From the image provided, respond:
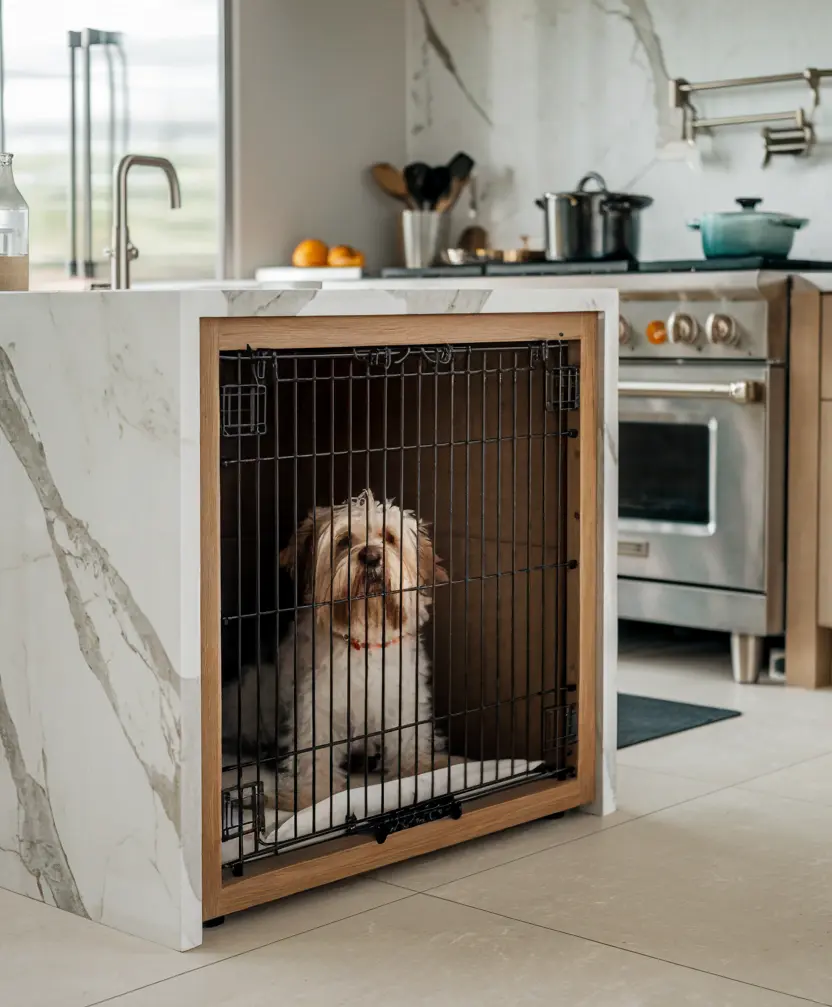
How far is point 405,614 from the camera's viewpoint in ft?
8.16

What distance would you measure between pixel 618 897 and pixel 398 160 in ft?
11.9

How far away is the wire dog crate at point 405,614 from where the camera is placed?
2176 millimetres

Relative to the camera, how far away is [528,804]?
8.01 feet

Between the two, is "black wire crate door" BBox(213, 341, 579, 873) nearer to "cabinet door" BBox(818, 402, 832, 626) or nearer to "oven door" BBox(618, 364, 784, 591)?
"oven door" BBox(618, 364, 784, 591)

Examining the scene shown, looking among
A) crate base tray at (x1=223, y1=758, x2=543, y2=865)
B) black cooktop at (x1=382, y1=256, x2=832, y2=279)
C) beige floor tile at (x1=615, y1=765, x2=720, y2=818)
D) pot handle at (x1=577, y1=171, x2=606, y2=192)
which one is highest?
pot handle at (x1=577, y1=171, x2=606, y2=192)

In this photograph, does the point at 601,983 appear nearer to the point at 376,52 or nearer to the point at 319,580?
the point at 319,580

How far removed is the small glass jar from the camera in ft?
7.65

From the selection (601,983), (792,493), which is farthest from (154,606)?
(792,493)

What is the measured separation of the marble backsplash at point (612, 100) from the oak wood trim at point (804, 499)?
2.53 ft

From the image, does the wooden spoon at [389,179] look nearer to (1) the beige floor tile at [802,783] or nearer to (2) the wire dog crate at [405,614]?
(2) the wire dog crate at [405,614]

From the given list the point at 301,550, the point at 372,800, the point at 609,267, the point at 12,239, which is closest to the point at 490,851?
the point at 372,800

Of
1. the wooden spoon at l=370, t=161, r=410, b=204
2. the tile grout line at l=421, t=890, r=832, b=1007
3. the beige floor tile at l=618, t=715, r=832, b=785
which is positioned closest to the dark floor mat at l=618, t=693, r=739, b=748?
the beige floor tile at l=618, t=715, r=832, b=785

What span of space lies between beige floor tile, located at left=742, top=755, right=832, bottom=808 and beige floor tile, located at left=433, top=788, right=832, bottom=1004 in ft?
0.28

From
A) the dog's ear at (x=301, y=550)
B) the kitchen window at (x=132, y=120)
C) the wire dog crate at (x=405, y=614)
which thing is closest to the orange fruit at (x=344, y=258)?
the kitchen window at (x=132, y=120)
